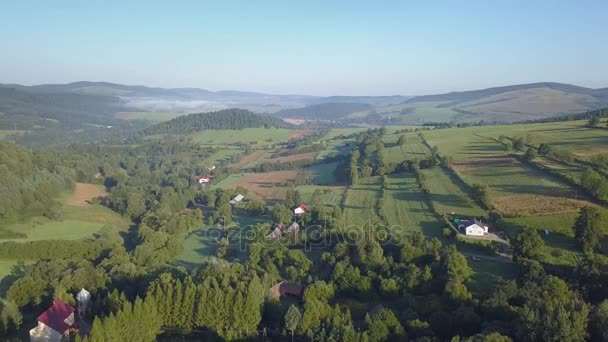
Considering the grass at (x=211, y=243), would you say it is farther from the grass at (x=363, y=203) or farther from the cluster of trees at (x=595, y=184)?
the cluster of trees at (x=595, y=184)

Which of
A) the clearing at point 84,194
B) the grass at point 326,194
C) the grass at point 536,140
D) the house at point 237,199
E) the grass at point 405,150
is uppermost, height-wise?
the grass at point 536,140

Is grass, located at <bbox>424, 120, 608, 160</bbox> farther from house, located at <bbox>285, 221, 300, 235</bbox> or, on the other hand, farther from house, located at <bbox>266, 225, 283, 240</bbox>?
house, located at <bbox>266, 225, 283, 240</bbox>

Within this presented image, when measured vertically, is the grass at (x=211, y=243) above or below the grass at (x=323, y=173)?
below

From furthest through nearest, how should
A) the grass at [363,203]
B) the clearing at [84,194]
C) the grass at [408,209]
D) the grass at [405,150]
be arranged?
1. the grass at [405,150]
2. the clearing at [84,194]
3. the grass at [363,203]
4. the grass at [408,209]

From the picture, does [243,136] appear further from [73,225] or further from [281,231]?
[281,231]

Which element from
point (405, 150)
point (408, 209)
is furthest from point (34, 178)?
point (405, 150)

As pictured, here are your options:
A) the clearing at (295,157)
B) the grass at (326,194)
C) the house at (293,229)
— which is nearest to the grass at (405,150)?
the grass at (326,194)
